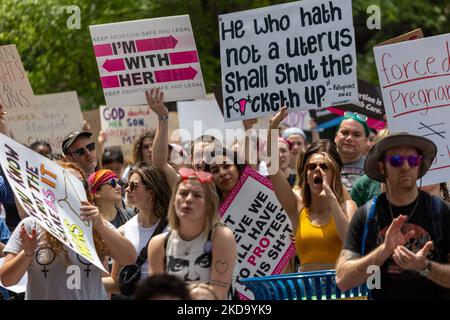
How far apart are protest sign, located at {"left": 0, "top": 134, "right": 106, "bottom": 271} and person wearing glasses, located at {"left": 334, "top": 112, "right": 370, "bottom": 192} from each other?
318 centimetres

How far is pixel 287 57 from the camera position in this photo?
8031mm

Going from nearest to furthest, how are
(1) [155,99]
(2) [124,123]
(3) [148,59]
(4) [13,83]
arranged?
(1) [155,99], (3) [148,59], (4) [13,83], (2) [124,123]

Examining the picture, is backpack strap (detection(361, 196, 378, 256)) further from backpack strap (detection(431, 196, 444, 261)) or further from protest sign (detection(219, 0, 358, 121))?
protest sign (detection(219, 0, 358, 121))

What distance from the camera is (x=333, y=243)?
22.9 feet

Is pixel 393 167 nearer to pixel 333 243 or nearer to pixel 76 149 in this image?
pixel 333 243

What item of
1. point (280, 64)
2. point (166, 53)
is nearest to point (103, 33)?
point (166, 53)

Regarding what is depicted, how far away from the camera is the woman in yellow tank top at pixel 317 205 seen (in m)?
6.95

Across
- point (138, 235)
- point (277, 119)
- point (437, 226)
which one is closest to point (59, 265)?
point (138, 235)

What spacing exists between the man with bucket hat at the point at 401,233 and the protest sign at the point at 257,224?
6.65ft

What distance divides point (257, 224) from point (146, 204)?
3.34ft

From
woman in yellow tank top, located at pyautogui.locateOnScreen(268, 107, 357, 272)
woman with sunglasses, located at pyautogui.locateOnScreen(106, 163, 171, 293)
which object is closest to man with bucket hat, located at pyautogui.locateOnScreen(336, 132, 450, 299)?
woman in yellow tank top, located at pyautogui.locateOnScreen(268, 107, 357, 272)

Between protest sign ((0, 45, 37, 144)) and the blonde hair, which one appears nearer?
the blonde hair

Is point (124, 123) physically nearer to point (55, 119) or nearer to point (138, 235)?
point (55, 119)

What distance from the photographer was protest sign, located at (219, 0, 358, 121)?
Answer: 26.0 ft
